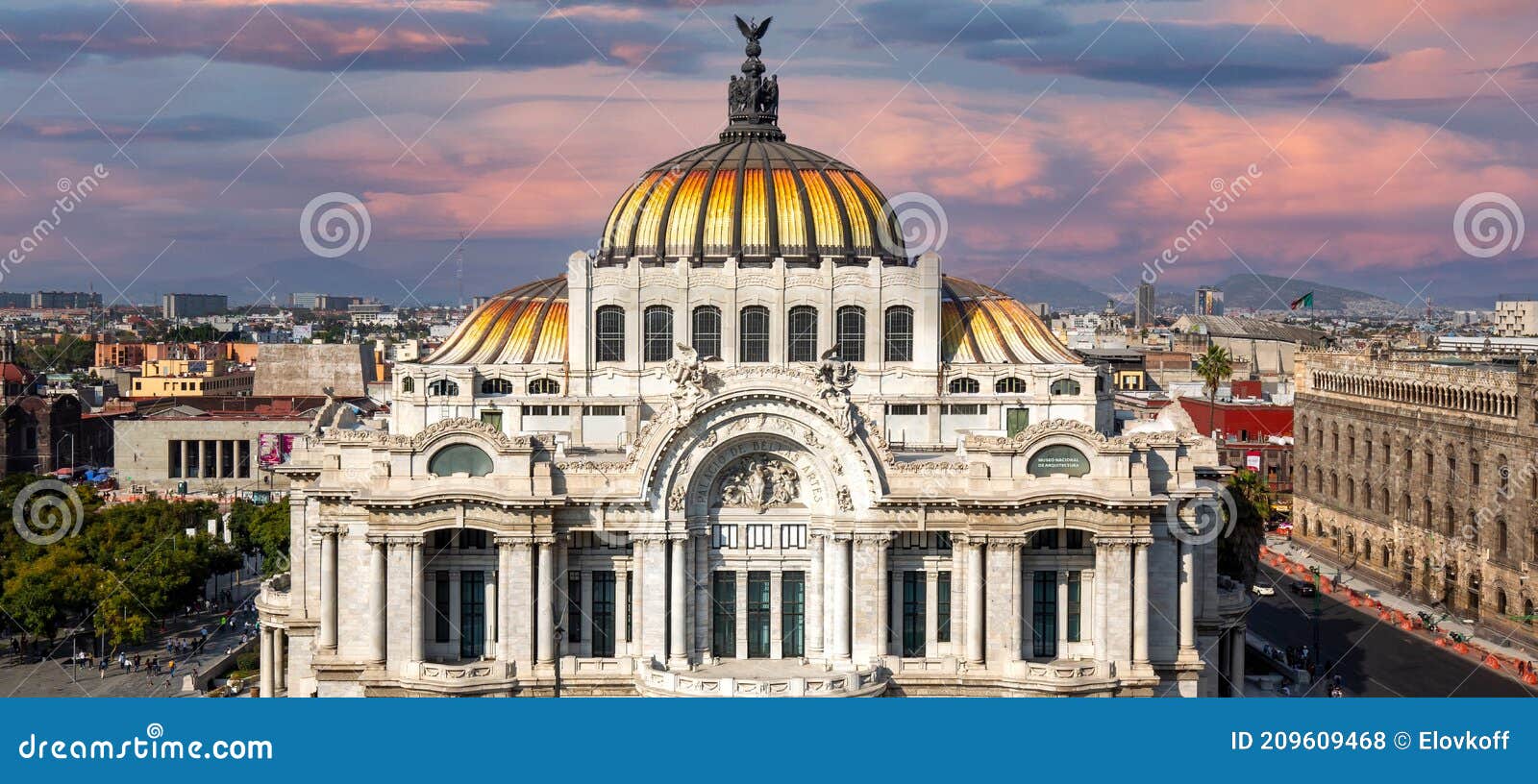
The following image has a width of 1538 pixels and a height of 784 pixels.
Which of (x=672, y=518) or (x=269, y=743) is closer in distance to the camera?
(x=269, y=743)

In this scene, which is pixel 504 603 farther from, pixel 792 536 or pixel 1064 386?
pixel 1064 386

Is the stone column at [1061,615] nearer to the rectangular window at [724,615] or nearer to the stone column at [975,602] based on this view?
the stone column at [975,602]

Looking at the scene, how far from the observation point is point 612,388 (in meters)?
86.1

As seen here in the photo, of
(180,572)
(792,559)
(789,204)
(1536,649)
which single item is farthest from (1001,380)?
(180,572)

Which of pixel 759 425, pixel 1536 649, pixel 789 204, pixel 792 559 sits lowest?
pixel 1536 649

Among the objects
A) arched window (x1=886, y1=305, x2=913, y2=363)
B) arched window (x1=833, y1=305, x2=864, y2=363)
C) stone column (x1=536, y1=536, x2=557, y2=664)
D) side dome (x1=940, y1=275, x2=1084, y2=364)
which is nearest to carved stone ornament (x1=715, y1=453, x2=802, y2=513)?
stone column (x1=536, y1=536, x2=557, y2=664)

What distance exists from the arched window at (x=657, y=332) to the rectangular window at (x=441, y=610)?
1794cm

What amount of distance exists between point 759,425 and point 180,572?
44.9 metres

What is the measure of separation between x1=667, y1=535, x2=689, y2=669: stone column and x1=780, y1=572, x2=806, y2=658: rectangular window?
13.6 ft

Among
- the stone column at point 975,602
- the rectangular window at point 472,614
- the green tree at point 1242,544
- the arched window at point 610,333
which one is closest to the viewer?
the stone column at point 975,602

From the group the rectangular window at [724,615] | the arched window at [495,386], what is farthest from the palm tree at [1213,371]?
the rectangular window at [724,615]

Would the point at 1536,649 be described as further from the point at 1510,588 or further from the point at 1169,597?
the point at 1169,597

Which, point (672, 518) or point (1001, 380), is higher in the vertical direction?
point (1001, 380)

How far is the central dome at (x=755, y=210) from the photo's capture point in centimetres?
8831
